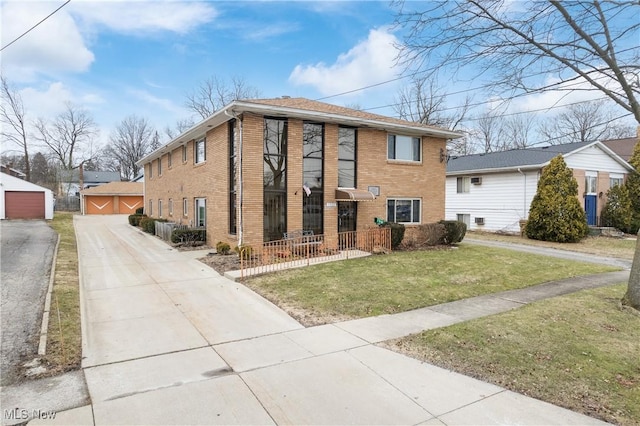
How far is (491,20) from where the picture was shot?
6.82 meters

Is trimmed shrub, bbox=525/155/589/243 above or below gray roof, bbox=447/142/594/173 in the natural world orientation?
below

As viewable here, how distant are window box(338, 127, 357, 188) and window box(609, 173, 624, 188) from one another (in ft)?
60.9

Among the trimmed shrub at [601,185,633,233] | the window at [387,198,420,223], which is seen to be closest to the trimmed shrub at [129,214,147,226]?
the window at [387,198,420,223]

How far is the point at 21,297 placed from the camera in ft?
25.5

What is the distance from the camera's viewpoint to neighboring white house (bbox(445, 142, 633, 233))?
21078 millimetres

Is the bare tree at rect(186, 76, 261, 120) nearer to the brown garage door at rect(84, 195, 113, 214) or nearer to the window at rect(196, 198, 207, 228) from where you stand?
the brown garage door at rect(84, 195, 113, 214)

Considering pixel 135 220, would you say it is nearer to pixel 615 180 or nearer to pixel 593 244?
pixel 593 244

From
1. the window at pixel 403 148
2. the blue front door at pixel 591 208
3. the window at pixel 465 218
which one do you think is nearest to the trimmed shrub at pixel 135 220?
the window at pixel 403 148

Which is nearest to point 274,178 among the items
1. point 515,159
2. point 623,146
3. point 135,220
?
point 515,159

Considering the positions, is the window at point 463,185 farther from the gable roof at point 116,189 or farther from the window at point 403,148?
the gable roof at point 116,189

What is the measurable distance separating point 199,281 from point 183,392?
5.78m

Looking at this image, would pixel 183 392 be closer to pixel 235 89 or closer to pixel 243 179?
pixel 243 179

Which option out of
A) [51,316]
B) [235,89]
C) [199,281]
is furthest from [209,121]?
[235,89]

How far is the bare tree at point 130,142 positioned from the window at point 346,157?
5489cm
